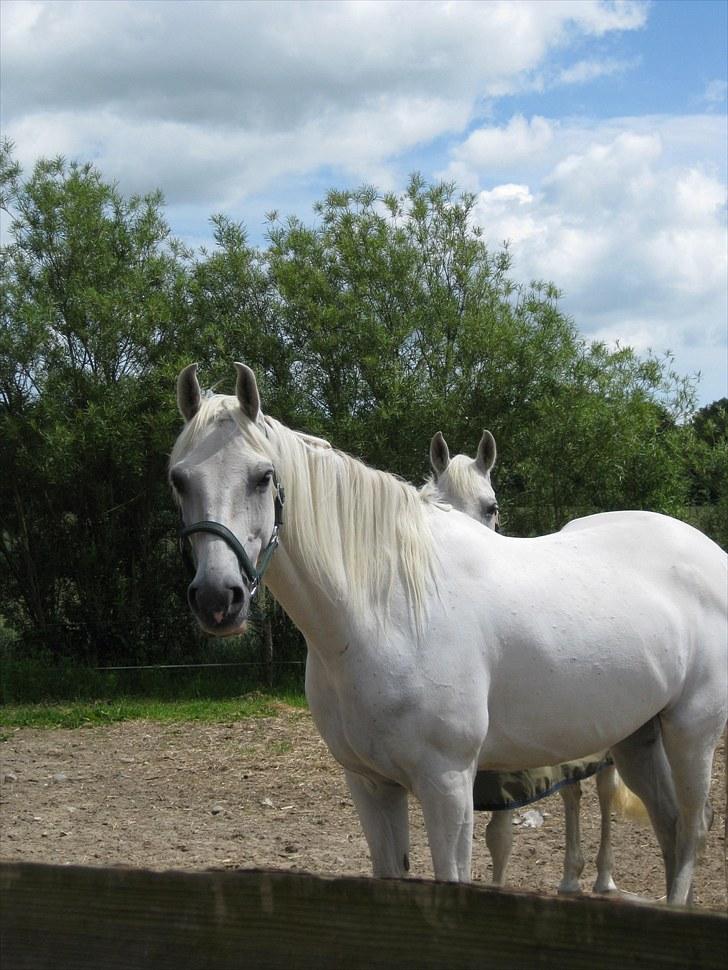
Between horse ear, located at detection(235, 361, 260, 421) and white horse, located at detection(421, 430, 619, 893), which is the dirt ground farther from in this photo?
horse ear, located at detection(235, 361, 260, 421)

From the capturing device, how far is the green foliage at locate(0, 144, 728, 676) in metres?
9.23

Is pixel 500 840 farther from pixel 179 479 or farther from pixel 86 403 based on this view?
pixel 86 403

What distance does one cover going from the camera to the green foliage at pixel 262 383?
9234 millimetres

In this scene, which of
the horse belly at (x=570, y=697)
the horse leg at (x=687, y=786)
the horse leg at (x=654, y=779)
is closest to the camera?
the horse belly at (x=570, y=697)

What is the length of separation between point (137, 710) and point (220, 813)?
286 cm

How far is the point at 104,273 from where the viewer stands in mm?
9586

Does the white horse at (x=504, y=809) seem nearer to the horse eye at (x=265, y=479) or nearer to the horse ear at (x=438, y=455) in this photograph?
the horse ear at (x=438, y=455)

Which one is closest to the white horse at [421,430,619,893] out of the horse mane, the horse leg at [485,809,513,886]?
the horse leg at [485,809,513,886]

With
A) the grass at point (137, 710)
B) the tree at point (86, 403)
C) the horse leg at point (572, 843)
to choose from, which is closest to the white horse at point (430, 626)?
the horse leg at point (572, 843)

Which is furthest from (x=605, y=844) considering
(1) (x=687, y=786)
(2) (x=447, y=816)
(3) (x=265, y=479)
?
(3) (x=265, y=479)

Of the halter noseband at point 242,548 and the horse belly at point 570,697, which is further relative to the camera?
the horse belly at point 570,697

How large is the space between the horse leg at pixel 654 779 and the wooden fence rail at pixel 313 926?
2.56 meters

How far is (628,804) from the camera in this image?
Answer: 427 cm

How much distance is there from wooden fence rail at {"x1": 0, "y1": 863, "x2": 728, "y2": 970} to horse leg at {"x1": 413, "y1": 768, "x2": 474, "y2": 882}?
4.96 ft
